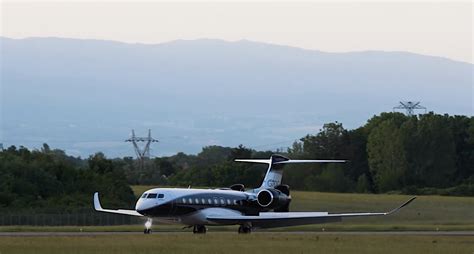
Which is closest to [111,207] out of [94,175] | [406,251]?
[94,175]

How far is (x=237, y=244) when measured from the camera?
48719mm

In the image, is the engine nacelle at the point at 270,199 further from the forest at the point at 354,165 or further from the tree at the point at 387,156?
the tree at the point at 387,156

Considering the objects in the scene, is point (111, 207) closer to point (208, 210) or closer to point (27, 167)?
point (27, 167)

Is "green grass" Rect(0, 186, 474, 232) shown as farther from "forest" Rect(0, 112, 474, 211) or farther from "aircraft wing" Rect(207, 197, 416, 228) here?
"aircraft wing" Rect(207, 197, 416, 228)

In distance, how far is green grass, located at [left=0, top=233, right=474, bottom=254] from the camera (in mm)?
44250

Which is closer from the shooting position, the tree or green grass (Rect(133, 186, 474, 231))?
green grass (Rect(133, 186, 474, 231))

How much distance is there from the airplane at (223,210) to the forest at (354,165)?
97.7 ft

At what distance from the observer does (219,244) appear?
48.7 meters

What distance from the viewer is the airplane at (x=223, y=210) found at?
63250 mm

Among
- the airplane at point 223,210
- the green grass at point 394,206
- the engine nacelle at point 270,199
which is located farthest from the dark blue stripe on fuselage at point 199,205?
the green grass at point 394,206

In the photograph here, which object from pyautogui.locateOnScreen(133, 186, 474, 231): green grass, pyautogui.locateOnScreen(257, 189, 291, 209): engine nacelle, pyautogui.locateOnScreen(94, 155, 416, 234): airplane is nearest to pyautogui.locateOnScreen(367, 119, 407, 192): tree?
pyautogui.locateOnScreen(133, 186, 474, 231): green grass

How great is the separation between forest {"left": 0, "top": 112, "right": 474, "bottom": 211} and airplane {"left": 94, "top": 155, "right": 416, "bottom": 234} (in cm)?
2978

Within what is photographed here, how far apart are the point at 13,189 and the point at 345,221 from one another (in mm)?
23517

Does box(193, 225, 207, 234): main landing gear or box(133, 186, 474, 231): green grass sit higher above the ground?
box(133, 186, 474, 231): green grass
